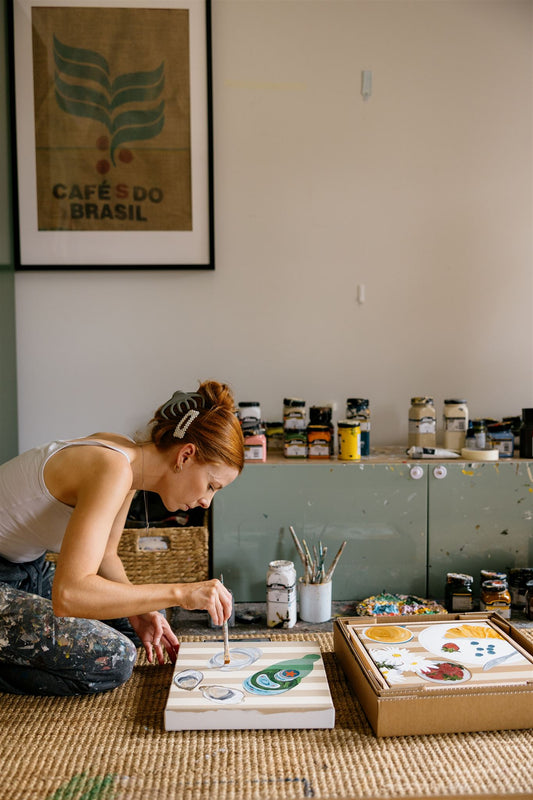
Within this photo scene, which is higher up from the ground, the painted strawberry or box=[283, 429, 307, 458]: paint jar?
box=[283, 429, 307, 458]: paint jar

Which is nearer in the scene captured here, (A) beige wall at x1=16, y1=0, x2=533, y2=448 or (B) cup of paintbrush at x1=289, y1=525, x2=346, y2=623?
(B) cup of paintbrush at x1=289, y1=525, x2=346, y2=623

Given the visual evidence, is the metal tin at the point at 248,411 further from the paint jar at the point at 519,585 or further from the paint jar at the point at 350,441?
the paint jar at the point at 519,585

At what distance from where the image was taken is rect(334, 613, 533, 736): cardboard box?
122 centimetres

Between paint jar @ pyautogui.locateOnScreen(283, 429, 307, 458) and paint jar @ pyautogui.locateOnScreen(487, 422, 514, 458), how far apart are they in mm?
668

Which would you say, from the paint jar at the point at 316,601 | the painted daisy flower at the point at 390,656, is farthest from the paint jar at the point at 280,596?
the painted daisy flower at the point at 390,656

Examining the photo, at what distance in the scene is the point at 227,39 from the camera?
260cm

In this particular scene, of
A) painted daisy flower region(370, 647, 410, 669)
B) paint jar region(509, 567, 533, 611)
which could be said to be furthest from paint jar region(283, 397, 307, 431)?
painted daisy flower region(370, 647, 410, 669)

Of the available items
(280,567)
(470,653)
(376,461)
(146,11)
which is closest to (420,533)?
(376,461)

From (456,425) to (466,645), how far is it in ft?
3.80

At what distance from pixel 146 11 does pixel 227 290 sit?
107 cm

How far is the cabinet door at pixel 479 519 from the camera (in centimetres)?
232

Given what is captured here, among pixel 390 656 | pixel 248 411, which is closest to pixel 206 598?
pixel 390 656

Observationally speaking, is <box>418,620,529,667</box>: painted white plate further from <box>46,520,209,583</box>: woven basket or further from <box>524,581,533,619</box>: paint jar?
<box>46,520,209,583</box>: woven basket

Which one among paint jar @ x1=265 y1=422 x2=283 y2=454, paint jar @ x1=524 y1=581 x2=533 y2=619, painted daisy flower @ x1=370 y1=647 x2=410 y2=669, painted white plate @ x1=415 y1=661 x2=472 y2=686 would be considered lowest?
paint jar @ x1=524 y1=581 x2=533 y2=619
